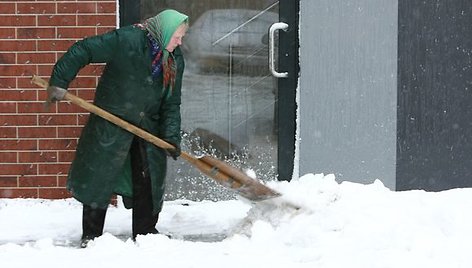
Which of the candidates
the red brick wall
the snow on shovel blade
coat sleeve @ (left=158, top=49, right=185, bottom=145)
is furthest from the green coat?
the red brick wall

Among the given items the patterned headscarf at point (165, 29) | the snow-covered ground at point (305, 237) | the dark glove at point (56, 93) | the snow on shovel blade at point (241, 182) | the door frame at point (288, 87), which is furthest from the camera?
the door frame at point (288, 87)

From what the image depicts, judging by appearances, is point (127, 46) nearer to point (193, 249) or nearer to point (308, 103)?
point (193, 249)

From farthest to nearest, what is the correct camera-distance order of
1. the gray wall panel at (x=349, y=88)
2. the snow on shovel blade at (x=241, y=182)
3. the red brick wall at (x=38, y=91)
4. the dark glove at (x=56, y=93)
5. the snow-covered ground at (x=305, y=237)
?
the gray wall panel at (x=349, y=88), the red brick wall at (x=38, y=91), the snow on shovel blade at (x=241, y=182), the dark glove at (x=56, y=93), the snow-covered ground at (x=305, y=237)

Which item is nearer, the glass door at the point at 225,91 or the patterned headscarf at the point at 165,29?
the patterned headscarf at the point at 165,29

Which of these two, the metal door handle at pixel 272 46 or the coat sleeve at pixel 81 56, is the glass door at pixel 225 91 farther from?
the coat sleeve at pixel 81 56

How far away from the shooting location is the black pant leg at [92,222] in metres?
6.06

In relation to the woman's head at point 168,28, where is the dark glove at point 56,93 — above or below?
below

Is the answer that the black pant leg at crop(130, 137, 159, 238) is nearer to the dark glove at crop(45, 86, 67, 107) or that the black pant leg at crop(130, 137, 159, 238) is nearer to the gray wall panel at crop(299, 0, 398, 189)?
the dark glove at crop(45, 86, 67, 107)

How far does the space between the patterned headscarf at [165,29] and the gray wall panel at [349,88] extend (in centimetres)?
172

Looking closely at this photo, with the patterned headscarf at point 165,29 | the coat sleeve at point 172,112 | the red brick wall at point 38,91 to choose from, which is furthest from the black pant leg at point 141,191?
the red brick wall at point 38,91

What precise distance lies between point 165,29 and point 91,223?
135 centimetres

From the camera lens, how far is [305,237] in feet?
18.1

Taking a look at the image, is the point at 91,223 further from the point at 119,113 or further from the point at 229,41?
the point at 229,41

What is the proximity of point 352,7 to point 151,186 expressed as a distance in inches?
89.6
